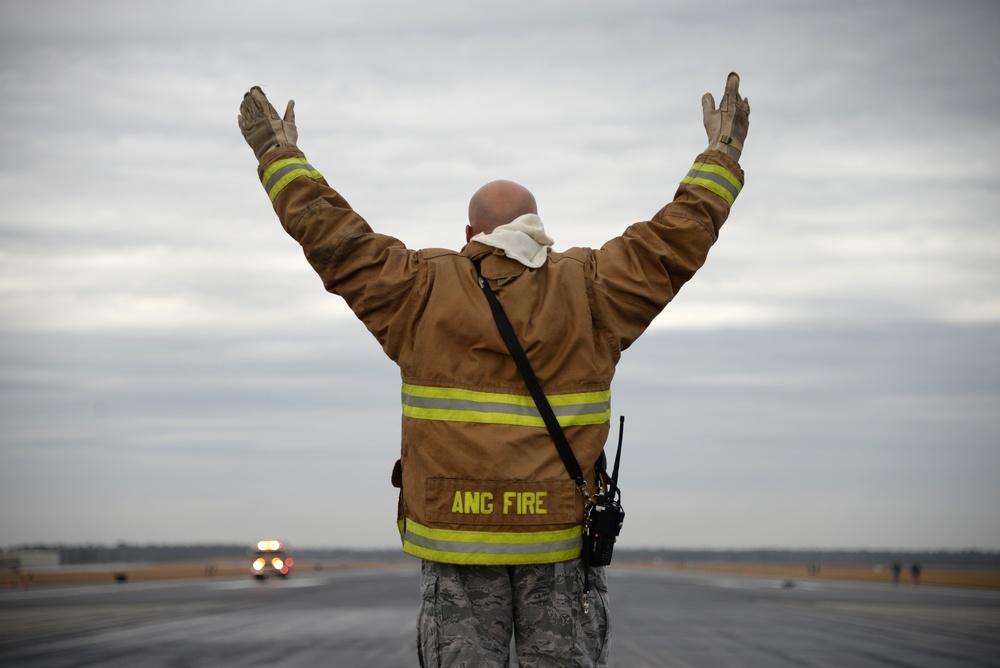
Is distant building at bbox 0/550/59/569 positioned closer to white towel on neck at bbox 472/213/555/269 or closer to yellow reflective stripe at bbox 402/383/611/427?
yellow reflective stripe at bbox 402/383/611/427

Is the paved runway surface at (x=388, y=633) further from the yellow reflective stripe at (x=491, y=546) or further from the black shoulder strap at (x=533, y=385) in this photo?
the black shoulder strap at (x=533, y=385)

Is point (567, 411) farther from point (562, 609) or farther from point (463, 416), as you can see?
point (562, 609)

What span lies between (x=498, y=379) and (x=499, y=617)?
0.73 meters

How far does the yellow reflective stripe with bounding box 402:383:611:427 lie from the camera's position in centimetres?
330

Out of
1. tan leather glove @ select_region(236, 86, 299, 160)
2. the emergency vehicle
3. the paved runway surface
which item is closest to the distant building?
the emergency vehicle

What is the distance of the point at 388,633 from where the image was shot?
51.2ft

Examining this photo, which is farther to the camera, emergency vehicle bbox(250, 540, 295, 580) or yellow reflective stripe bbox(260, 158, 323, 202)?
emergency vehicle bbox(250, 540, 295, 580)

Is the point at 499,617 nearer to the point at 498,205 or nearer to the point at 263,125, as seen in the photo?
the point at 498,205

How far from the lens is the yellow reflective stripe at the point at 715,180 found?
3742mm

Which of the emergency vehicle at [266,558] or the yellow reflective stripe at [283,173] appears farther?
the emergency vehicle at [266,558]

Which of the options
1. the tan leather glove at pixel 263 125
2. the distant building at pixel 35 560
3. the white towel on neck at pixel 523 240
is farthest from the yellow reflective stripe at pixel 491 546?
the distant building at pixel 35 560

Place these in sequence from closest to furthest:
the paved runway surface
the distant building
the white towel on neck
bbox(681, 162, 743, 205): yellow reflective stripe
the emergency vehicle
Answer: the white towel on neck
bbox(681, 162, 743, 205): yellow reflective stripe
the paved runway surface
the emergency vehicle
the distant building

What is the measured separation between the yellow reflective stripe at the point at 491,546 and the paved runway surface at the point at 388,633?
8481 mm

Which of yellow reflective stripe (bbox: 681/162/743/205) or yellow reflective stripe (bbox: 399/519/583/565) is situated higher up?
yellow reflective stripe (bbox: 681/162/743/205)
